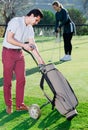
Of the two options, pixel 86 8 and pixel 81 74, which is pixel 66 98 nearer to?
pixel 81 74

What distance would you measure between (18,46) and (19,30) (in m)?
0.25

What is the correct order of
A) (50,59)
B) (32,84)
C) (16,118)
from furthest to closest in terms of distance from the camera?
(50,59), (32,84), (16,118)

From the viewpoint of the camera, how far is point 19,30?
5.66 metres

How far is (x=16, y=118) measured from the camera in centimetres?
594

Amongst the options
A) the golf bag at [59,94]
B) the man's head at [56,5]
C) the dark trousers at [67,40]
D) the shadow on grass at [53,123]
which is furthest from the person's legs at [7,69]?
the dark trousers at [67,40]

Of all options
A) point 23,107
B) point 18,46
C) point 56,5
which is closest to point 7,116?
point 23,107

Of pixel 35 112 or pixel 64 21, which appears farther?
pixel 64 21

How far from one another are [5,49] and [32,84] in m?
2.71

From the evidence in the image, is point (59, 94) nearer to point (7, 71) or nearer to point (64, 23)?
point (7, 71)

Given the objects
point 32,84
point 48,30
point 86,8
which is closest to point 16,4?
point 86,8

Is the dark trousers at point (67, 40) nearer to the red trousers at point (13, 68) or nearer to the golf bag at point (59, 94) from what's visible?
the red trousers at point (13, 68)

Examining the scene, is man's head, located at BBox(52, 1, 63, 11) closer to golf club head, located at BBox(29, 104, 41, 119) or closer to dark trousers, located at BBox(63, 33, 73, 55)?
dark trousers, located at BBox(63, 33, 73, 55)

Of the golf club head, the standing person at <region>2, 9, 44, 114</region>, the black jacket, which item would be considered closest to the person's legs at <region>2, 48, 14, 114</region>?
the standing person at <region>2, 9, 44, 114</region>

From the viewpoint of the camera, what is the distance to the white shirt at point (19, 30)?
18.4ft
